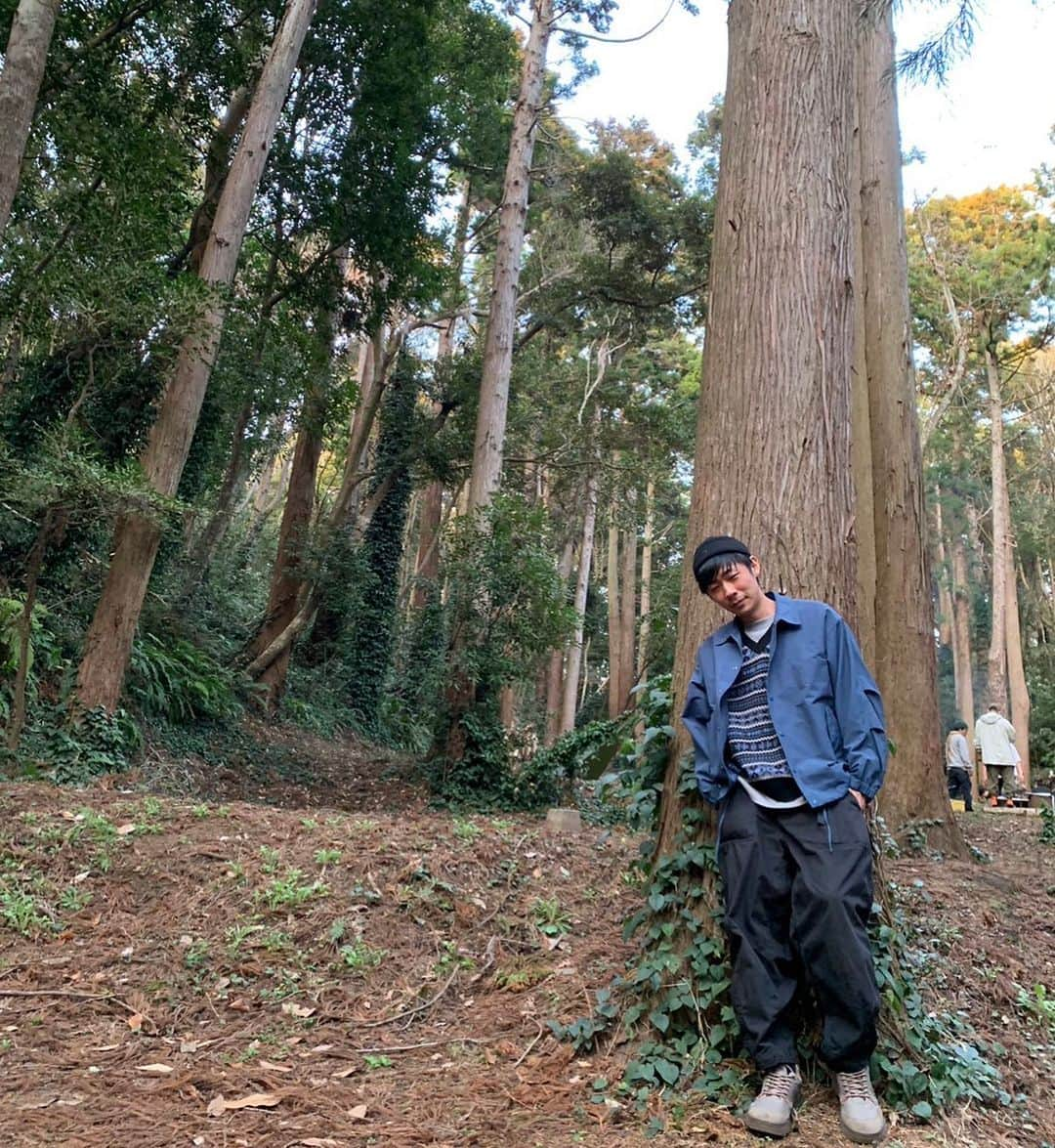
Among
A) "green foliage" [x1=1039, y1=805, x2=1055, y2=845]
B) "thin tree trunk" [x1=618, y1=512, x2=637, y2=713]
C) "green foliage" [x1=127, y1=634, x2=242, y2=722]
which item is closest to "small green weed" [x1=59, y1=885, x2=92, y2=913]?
"green foliage" [x1=127, y1=634, x2=242, y2=722]

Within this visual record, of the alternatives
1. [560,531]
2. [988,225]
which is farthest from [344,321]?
[988,225]

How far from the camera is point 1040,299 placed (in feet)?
74.8

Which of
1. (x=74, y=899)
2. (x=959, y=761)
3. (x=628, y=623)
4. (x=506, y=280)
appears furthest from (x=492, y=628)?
(x=628, y=623)

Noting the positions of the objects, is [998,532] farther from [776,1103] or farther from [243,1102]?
[243,1102]

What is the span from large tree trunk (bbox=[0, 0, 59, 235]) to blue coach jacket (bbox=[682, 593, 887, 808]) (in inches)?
273

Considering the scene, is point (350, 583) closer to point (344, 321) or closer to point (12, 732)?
point (344, 321)

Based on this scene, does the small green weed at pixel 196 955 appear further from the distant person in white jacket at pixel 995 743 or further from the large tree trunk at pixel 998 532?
the large tree trunk at pixel 998 532

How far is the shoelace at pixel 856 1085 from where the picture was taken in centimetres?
264

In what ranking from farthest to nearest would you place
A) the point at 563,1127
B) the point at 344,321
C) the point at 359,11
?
1. the point at 344,321
2. the point at 359,11
3. the point at 563,1127

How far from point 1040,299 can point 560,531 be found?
544 inches

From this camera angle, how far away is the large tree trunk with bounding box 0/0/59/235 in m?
7.09

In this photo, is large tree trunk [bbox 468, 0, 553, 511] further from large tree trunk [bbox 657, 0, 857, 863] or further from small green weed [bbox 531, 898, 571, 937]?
large tree trunk [bbox 657, 0, 857, 863]

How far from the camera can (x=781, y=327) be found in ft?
11.6

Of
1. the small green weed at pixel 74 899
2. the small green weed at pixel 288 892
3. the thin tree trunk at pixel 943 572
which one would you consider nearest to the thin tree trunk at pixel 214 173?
the small green weed at pixel 74 899
